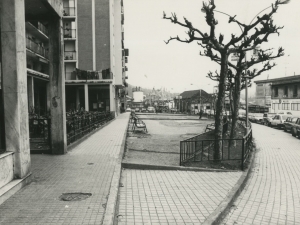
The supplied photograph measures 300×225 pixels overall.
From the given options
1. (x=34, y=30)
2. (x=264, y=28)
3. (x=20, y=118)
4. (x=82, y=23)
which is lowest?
(x=20, y=118)

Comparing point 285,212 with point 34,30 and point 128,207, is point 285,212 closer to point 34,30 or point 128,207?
point 128,207

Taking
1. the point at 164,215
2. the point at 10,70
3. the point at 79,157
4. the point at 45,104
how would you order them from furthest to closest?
1. the point at 45,104
2. the point at 79,157
3. the point at 10,70
4. the point at 164,215

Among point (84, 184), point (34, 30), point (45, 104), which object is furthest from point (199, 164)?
point (45, 104)

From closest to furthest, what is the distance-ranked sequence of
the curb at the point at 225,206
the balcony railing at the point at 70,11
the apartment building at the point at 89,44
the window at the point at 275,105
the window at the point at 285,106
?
1. the curb at the point at 225,206
2. the apartment building at the point at 89,44
3. the balcony railing at the point at 70,11
4. the window at the point at 285,106
5. the window at the point at 275,105

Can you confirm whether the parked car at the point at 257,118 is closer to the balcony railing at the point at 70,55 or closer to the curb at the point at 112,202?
the balcony railing at the point at 70,55

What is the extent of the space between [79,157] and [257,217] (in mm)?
5890

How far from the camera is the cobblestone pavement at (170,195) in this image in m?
5.00

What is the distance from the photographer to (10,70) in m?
6.16

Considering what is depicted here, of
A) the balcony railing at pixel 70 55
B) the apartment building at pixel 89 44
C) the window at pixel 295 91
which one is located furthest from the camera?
the window at pixel 295 91

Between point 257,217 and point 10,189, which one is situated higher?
point 10,189

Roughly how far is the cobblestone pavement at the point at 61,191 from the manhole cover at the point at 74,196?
3.9 inches

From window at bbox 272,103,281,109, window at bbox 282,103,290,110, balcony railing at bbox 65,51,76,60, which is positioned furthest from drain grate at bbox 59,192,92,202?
window at bbox 272,103,281,109

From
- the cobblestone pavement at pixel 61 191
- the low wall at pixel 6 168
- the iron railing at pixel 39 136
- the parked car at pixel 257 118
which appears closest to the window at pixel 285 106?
the parked car at pixel 257 118

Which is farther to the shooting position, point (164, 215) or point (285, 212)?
point (285, 212)
